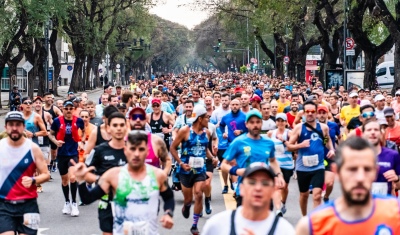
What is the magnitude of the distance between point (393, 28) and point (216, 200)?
753 inches

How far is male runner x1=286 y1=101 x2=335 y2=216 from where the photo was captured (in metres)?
11.9

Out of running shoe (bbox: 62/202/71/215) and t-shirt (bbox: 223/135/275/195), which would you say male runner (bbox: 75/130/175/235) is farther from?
running shoe (bbox: 62/202/71/215)

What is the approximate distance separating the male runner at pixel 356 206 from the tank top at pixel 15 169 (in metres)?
4.56

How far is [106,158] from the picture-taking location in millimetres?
8727

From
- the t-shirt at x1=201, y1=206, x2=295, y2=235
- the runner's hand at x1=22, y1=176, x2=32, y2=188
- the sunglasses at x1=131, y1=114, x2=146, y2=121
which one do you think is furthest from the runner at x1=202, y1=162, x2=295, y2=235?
the sunglasses at x1=131, y1=114, x2=146, y2=121

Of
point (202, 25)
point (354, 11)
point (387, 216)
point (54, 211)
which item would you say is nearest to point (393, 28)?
point (354, 11)

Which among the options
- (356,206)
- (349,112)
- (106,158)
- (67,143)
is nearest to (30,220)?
(106,158)

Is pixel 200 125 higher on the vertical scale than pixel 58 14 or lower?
lower

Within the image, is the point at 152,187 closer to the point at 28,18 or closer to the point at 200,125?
the point at 200,125

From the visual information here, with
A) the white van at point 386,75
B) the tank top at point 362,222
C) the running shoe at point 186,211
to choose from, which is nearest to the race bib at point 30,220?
the running shoe at point 186,211

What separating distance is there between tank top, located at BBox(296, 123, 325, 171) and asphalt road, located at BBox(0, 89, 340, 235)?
1.07 m

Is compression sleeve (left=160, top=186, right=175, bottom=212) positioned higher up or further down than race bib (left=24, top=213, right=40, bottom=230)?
higher up

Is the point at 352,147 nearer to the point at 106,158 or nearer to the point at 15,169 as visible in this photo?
the point at 106,158

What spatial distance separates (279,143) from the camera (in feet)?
41.2
